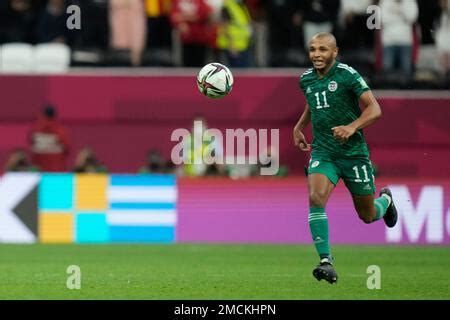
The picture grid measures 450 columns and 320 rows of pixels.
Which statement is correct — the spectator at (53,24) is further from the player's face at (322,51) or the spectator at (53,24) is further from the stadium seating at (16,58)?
the player's face at (322,51)

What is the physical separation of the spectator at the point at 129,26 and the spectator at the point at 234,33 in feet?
3.92

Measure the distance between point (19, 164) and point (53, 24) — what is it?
2.36 m

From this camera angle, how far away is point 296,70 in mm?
20344

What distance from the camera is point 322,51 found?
11.6 metres

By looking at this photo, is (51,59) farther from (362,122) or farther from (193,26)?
(362,122)

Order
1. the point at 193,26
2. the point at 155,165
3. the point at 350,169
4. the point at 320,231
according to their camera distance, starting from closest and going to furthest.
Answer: the point at 320,231, the point at 350,169, the point at 155,165, the point at 193,26

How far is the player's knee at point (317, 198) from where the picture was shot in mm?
11539

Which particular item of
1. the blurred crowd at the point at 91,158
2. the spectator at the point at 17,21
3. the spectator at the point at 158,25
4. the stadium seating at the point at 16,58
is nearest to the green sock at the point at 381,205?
the blurred crowd at the point at 91,158

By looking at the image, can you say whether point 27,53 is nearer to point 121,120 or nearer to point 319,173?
point 121,120

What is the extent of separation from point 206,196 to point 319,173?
702cm

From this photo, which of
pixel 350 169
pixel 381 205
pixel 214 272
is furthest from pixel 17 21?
pixel 350 169

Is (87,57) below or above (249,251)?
above
